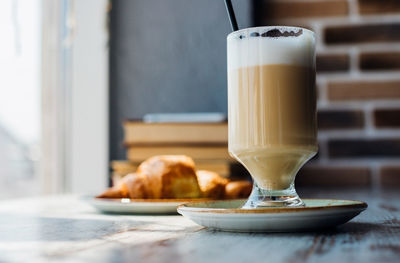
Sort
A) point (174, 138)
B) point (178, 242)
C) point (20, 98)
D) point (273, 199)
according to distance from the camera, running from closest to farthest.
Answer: point (178, 242) < point (273, 199) < point (174, 138) < point (20, 98)

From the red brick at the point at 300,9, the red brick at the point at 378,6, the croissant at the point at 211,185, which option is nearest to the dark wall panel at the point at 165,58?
the red brick at the point at 300,9

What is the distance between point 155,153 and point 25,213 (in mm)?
498

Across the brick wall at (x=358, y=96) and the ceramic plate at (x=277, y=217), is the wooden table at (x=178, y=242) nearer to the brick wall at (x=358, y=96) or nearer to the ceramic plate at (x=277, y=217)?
the ceramic plate at (x=277, y=217)

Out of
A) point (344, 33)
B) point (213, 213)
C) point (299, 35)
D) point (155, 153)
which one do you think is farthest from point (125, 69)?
point (213, 213)

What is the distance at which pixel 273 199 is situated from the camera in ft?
1.94

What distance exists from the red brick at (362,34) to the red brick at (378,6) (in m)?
0.04

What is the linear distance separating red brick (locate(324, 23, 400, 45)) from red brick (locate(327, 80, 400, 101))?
0.13 meters

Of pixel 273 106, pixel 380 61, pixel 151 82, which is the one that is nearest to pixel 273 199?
pixel 273 106

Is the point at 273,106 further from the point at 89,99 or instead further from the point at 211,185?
the point at 89,99

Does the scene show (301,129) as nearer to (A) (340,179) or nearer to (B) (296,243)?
(B) (296,243)

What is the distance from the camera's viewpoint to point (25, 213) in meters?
0.77

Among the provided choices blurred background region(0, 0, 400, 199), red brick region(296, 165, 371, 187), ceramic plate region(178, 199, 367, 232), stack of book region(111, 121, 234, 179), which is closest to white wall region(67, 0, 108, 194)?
blurred background region(0, 0, 400, 199)

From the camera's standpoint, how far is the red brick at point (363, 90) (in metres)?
1.64

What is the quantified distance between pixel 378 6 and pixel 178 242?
1.42 metres
